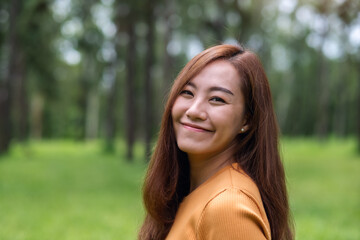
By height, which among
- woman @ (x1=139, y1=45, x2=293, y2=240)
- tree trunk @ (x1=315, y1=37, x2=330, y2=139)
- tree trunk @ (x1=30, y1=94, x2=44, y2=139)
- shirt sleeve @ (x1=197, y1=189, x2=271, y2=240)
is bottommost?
tree trunk @ (x1=30, y1=94, x2=44, y2=139)

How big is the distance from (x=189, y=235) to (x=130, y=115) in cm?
1817

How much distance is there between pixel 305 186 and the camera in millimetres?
12625

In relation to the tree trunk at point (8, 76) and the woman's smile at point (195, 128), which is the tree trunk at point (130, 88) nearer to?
the tree trunk at point (8, 76)

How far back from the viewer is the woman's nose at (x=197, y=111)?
72.0 inches

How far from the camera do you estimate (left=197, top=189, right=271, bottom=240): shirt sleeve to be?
1.51 meters

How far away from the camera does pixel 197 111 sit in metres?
1.83

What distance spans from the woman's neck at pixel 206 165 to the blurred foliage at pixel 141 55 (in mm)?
779

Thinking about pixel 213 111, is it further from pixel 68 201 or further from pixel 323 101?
pixel 323 101

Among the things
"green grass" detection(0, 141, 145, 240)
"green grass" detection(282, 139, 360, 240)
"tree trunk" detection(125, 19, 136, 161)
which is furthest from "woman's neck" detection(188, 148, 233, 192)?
"tree trunk" detection(125, 19, 136, 161)

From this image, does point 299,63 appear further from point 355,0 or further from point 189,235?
point 189,235

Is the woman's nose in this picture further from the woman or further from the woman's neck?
the woman's neck

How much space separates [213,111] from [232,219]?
0.48m

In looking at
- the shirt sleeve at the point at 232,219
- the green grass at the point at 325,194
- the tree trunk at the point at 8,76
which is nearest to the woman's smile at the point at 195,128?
the shirt sleeve at the point at 232,219

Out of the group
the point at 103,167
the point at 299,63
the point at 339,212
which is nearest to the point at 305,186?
the point at 339,212
